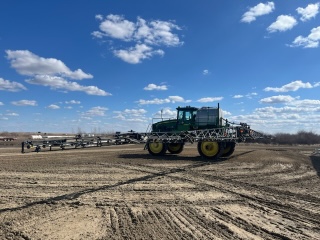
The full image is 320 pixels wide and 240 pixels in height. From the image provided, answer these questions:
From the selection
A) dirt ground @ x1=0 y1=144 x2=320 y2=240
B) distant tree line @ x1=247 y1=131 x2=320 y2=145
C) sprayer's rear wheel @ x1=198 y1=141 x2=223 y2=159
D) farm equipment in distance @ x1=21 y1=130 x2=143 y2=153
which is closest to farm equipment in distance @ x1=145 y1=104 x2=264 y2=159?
sprayer's rear wheel @ x1=198 y1=141 x2=223 y2=159

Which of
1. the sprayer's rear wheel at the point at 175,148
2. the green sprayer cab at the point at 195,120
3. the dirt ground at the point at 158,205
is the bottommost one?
the dirt ground at the point at 158,205

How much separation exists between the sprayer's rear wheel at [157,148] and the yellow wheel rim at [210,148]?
2.71m

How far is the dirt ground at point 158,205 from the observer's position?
19.9ft

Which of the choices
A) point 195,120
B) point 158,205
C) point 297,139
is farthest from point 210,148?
point 297,139

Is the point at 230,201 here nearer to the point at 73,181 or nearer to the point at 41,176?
the point at 73,181

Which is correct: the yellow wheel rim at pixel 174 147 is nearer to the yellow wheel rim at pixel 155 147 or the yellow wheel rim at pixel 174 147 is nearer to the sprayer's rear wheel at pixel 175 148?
the sprayer's rear wheel at pixel 175 148

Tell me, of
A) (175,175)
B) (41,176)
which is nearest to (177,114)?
(175,175)

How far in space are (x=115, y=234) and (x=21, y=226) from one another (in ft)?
6.17

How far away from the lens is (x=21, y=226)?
6336 millimetres

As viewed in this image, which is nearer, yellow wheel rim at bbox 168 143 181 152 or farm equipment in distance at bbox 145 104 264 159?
farm equipment in distance at bbox 145 104 264 159

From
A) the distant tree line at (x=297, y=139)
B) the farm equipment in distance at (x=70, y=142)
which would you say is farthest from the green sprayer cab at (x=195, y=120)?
the distant tree line at (x=297, y=139)

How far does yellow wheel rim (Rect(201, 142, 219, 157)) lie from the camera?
18.7 meters

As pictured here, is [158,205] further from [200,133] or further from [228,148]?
[228,148]

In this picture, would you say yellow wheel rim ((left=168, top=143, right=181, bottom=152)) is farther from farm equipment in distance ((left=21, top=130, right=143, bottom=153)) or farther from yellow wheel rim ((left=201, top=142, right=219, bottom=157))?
yellow wheel rim ((left=201, top=142, right=219, bottom=157))
